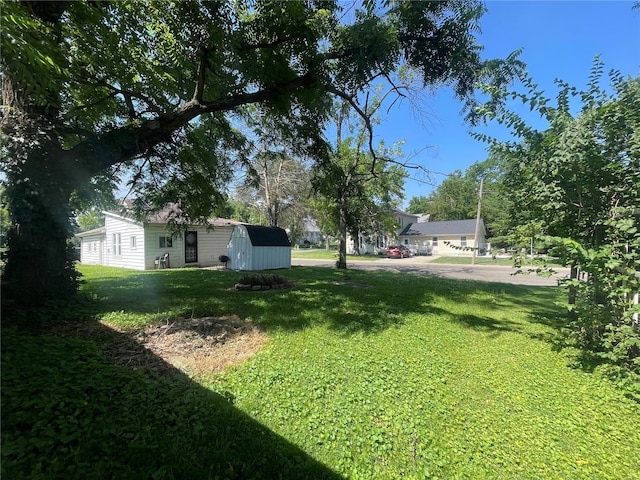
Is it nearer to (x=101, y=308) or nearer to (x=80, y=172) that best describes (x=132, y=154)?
(x=80, y=172)

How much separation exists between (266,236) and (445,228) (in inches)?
1076

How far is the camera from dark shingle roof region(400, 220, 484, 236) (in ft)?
107

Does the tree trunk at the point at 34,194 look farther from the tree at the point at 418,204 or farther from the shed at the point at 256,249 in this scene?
the tree at the point at 418,204

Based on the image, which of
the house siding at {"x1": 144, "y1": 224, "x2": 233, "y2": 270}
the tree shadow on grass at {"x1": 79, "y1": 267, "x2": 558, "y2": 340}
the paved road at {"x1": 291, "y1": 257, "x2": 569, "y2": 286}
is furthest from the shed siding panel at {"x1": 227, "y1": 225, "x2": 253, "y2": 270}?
the paved road at {"x1": 291, "y1": 257, "x2": 569, "y2": 286}

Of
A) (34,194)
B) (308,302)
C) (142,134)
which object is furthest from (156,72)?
(308,302)

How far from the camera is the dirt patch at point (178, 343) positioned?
3.41m

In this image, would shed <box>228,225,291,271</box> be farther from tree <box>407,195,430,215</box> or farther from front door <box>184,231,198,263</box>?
tree <box>407,195,430,215</box>

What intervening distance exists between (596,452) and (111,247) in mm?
21324

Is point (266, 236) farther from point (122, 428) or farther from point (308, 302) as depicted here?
point (122, 428)

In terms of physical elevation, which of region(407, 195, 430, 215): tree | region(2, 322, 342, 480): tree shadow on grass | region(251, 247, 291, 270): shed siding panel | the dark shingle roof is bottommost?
region(2, 322, 342, 480): tree shadow on grass

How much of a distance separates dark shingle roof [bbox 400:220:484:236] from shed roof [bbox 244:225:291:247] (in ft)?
82.1

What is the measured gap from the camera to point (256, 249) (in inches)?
521

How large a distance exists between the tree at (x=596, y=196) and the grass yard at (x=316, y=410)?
79 centimetres

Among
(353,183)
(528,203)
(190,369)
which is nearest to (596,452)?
(528,203)
